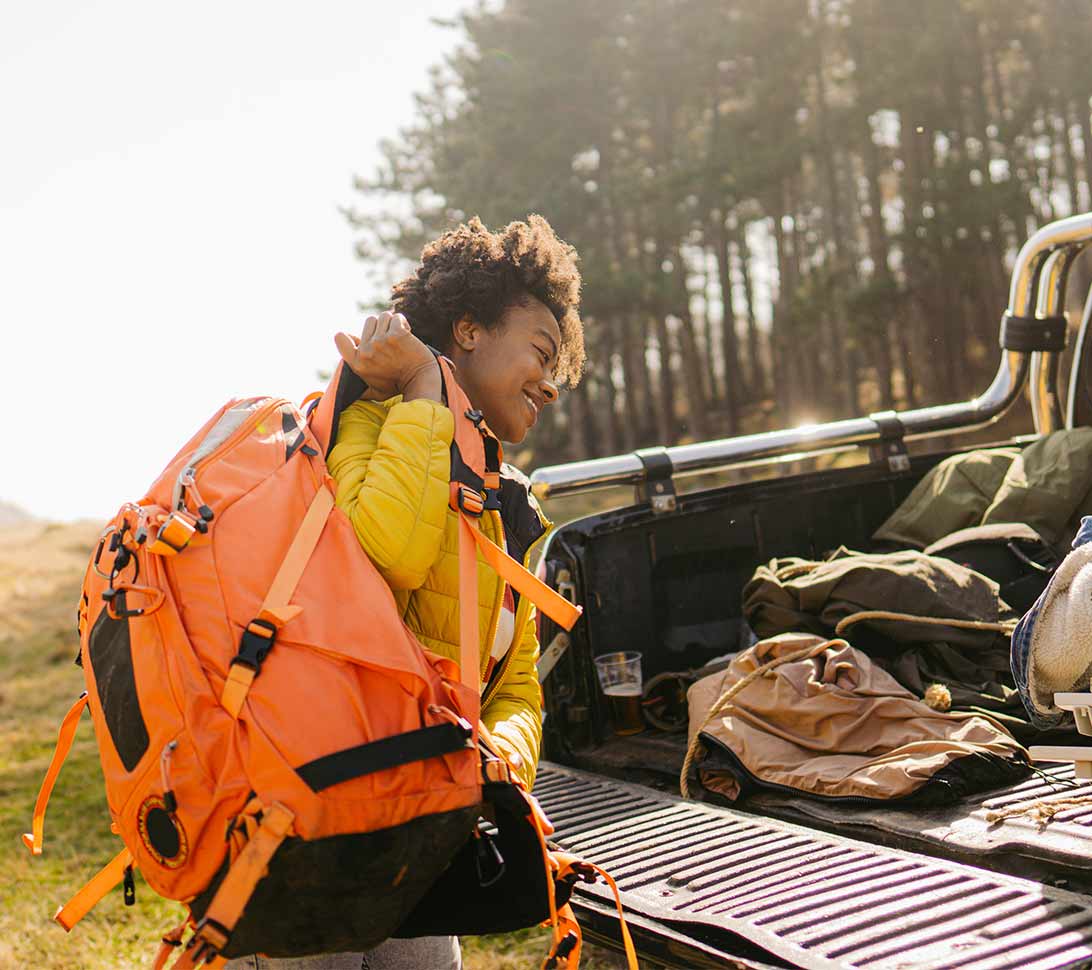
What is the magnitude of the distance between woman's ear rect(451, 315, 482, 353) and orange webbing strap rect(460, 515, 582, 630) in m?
0.54

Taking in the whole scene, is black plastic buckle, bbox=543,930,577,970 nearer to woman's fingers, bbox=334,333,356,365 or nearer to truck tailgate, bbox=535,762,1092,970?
truck tailgate, bbox=535,762,1092,970

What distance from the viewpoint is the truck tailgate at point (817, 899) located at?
169 cm

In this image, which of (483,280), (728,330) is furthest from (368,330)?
(728,330)

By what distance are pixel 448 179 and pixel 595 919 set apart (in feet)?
62.0

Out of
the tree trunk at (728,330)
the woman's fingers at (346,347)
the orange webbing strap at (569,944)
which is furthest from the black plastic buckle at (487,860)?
the tree trunk at (728,330)

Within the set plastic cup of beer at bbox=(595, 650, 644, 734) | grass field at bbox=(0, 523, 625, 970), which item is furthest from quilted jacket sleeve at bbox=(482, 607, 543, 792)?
grass field at bbox=(0, 523, 625, 970)

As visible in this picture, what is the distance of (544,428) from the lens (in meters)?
23.2

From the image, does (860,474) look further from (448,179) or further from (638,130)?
(638,130)

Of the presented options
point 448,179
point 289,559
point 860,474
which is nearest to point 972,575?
point 860,474

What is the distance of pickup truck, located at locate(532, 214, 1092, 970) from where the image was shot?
1.81m

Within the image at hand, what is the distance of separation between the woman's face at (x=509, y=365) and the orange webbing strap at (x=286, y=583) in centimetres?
57

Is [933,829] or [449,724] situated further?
[933,829]

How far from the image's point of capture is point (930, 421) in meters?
4.01

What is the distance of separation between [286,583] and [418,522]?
8.3 inches
